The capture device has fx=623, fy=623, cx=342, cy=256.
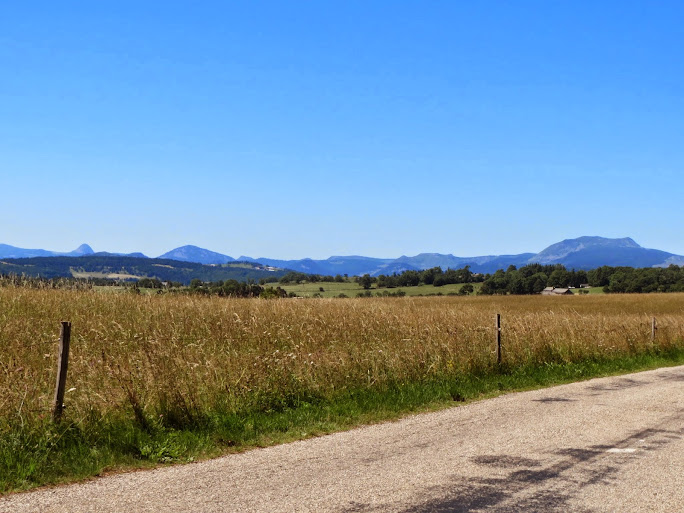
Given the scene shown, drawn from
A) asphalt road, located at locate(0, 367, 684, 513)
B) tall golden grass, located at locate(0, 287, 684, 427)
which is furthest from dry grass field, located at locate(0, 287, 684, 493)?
asphalt road, located at locate(0, 367, 684, 513)

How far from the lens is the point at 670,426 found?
10.5 meters

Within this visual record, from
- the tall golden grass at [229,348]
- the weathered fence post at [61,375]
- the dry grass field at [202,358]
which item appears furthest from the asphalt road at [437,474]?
the tall golden grass at [229,348]

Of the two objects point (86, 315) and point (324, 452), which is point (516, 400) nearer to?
point (324, 452)

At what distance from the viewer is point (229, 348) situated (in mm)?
15195

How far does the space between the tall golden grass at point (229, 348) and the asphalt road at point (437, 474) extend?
214 centimetres

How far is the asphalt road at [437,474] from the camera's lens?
6.58 m

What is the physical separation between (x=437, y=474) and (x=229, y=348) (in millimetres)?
8506

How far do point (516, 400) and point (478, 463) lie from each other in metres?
5.42

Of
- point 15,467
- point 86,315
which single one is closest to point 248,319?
point 86,315

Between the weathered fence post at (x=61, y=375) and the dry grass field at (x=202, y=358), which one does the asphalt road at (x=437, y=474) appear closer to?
the dry grass field at (x=202, y=358)

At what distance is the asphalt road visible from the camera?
6.58 m

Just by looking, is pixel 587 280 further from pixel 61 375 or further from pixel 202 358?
pixel 61 375

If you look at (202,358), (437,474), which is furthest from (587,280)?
(437,474)

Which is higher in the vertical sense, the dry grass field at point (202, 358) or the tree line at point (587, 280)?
the tree line at point (587, 280)
